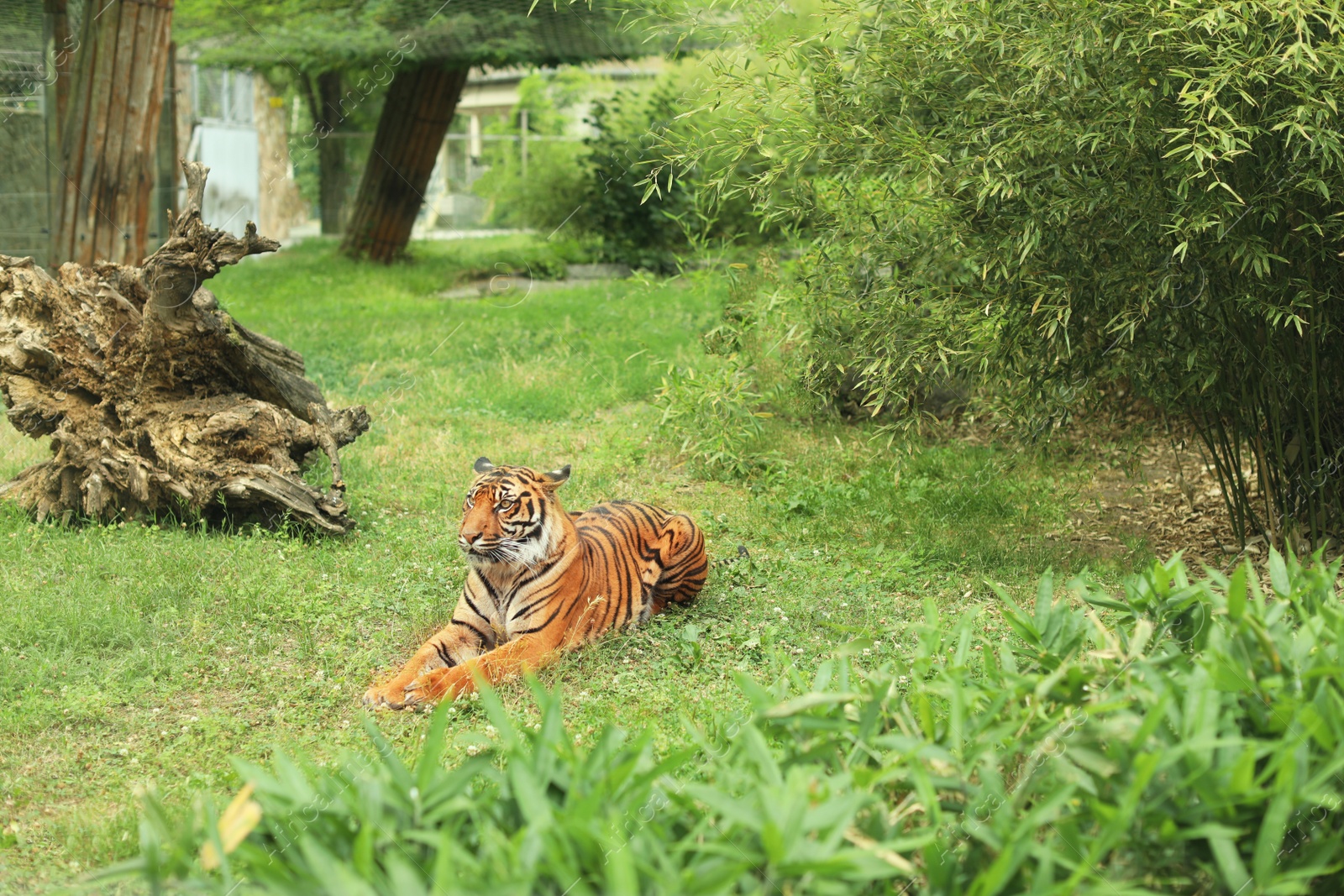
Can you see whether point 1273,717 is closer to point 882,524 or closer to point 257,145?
point 882,524

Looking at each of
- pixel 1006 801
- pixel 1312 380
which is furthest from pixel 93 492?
pixel 1312 380

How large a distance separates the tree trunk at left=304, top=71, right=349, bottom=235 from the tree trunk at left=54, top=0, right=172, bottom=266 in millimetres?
11277

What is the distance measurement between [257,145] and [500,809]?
1968 cm

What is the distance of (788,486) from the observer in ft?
22.5

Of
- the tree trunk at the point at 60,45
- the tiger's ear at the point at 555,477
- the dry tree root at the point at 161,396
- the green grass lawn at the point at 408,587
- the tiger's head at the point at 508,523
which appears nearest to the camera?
the green grass lawn at the point at 408,587

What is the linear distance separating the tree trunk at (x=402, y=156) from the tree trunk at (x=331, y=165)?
20.1 ft

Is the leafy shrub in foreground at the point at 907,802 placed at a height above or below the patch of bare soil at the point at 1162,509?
above

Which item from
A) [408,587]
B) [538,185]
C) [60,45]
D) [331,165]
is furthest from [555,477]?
[331,165]

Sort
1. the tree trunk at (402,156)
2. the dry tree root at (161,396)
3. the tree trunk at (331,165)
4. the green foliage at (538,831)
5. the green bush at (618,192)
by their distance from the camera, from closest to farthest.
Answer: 1. the green foliage at (538,831)
2. the dry tree root at (161,396)
3. the tree trunk at (402,156)
4. the green bush at (618,192)
5. the tree trunk at (331,165)

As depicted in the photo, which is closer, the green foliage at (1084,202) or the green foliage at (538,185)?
the green foliage at (1084,202)

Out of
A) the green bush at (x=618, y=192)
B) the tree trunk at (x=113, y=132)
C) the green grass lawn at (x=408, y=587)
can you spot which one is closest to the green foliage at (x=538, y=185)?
the green bush at (x=618, y=192)

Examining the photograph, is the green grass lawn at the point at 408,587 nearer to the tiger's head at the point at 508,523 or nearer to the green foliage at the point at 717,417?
the green foliage at the point at 717,417

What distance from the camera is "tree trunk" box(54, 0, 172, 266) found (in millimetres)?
8594

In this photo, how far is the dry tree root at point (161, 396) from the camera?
5.54 metres
